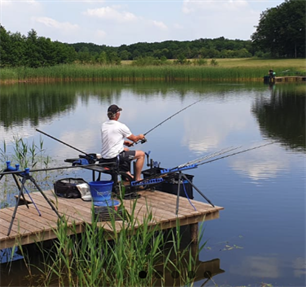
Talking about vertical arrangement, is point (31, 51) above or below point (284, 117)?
above

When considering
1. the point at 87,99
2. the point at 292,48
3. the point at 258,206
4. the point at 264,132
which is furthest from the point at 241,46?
the point at 258,206

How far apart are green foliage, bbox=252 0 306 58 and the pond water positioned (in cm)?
4790

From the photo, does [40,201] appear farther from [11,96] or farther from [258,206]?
[11,96]

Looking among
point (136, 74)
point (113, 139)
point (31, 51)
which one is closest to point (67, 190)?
point (113, 139)

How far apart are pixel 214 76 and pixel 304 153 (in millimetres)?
32699

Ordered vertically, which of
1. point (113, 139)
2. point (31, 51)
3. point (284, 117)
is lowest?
point (284, 117)

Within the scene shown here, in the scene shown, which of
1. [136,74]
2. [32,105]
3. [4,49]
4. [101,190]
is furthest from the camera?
[4,49]

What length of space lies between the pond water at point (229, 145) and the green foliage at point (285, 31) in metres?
47.9

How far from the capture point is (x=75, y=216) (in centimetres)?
702

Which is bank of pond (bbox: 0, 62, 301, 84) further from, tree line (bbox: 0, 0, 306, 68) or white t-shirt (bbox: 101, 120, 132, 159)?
white t-shirt (bbox: 101, 120, 132, 159)

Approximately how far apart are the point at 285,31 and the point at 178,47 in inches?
862

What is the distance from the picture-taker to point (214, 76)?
46281 mm

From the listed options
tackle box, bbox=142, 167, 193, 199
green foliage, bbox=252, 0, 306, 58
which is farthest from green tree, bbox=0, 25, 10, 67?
tackle box, bbox=142, 167, 193, 199

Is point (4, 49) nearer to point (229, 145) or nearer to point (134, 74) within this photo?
Result: point (134, 74)
